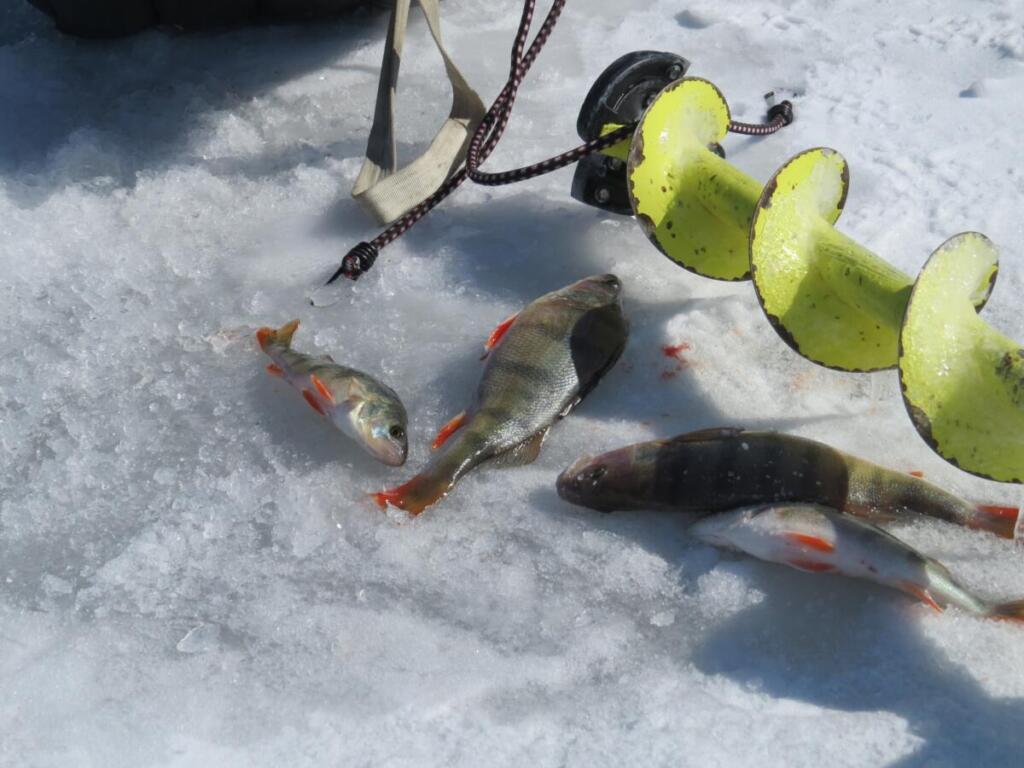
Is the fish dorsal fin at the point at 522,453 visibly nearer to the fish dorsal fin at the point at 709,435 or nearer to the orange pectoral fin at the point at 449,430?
the orange pectoral fin at the point at 449,430

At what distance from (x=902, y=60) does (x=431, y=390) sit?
2.40 m

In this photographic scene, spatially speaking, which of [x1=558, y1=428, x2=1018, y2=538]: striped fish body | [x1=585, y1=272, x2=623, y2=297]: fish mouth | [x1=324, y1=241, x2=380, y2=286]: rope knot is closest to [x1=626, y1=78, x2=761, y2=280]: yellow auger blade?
[x1=585, y1=272, x2=623, y2=297]: fish mouth

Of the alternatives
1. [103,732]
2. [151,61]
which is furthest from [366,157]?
[103,732]

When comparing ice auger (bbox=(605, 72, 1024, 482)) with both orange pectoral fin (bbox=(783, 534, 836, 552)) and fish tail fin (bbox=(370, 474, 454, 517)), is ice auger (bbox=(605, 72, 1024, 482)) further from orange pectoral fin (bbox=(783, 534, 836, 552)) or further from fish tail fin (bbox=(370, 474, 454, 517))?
fish tail fin (bbox=(370, 474, 454, 517))

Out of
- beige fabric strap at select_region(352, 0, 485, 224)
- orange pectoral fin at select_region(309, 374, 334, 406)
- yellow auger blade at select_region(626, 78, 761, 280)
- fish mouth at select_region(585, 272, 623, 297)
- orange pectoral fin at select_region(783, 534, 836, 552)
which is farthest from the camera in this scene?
beige fabric strap at select_region(352, 0, 485, 224)

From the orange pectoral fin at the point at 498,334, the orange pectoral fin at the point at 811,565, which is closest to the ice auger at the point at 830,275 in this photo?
the orange pectoral fin at the point at 811,565

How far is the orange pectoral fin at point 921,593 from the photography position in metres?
2.38

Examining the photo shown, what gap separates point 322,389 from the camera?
2.78 m

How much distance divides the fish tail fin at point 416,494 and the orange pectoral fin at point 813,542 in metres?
0.80

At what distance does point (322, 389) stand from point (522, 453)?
53 centimetres

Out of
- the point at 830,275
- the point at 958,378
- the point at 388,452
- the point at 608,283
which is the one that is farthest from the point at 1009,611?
the point at 388,452

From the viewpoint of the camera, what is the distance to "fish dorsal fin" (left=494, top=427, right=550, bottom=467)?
274 centimetres

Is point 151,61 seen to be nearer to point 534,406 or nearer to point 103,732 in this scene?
point 534,406

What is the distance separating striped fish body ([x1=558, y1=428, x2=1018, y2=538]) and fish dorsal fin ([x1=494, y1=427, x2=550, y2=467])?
5.2 inches
